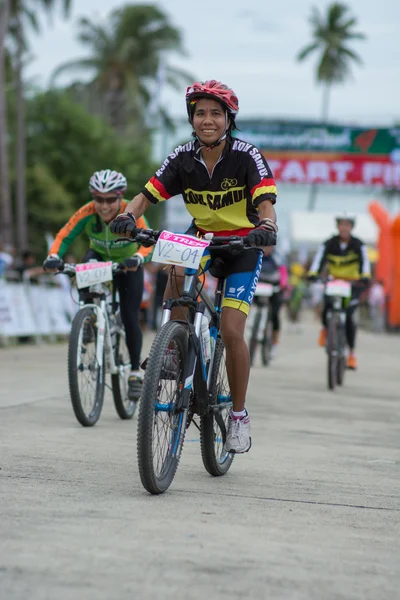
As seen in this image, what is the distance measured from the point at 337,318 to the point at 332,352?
520mm

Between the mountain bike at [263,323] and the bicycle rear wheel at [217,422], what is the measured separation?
30.6 ft

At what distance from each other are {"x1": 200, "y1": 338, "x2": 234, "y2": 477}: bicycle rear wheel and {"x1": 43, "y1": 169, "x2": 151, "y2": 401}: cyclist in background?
8.64 feet

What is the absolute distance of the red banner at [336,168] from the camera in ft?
139

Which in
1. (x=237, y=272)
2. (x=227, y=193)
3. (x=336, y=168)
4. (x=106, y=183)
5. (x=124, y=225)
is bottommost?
(x=237, y=272)

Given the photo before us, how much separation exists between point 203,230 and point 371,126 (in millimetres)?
37096

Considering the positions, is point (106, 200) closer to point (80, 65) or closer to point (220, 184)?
point (220, 184)

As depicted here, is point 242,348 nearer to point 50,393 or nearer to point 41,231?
point 50,393

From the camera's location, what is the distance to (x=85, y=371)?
8.06 m

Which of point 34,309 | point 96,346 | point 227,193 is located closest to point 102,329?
point 96,346

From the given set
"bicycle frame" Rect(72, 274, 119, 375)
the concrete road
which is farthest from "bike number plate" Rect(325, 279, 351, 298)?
"bicycle frame" Rect(72, 274, 119, 375)

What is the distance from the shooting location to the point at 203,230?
6.03 meters

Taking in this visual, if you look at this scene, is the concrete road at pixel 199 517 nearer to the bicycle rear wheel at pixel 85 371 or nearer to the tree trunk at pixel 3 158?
the bicycle rear wheel at pixel 85 371

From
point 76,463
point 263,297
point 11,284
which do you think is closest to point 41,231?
point 11,284

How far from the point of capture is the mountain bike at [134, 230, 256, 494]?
5.07 meters
